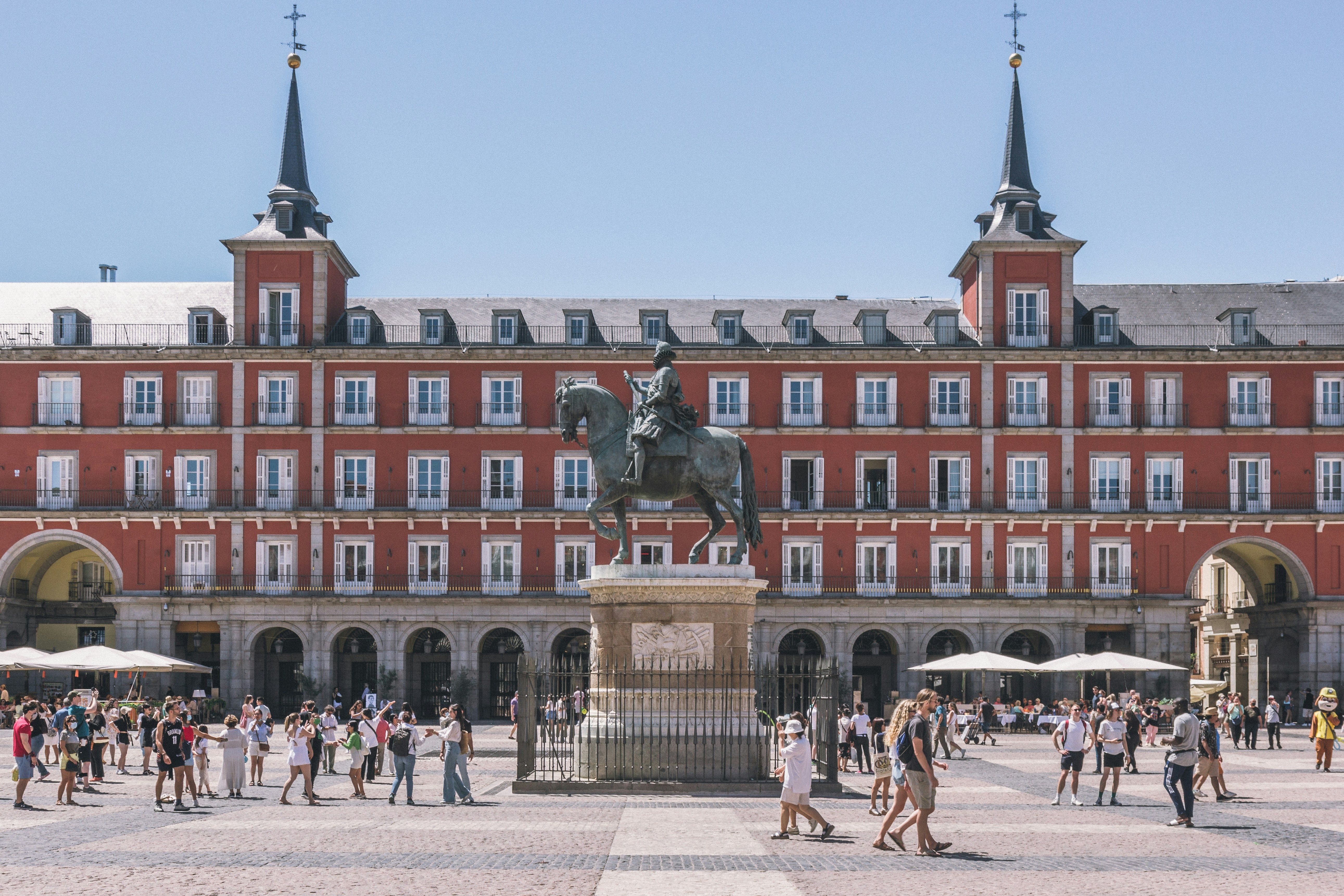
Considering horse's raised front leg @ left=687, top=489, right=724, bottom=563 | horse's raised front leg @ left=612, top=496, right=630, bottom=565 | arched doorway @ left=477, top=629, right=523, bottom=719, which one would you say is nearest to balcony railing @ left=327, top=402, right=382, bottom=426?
arched doorway @ left=477, top=629, right=523, bottom=719

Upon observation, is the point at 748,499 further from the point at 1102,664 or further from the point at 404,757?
the point at 1102,664

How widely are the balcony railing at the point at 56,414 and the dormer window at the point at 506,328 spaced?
54.4 feet

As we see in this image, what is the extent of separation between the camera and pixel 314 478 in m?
59.9

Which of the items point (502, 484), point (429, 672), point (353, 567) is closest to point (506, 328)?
point (502, 484)

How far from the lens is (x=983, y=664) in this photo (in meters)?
48.2

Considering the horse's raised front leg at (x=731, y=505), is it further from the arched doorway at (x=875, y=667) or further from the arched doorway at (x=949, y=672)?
the arched doorway at (x=875, y=667)

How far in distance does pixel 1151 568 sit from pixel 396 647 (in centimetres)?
2918

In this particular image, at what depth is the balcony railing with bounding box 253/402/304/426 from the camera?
60000 millimetres

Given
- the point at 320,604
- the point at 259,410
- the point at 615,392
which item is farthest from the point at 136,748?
the point at 615,392

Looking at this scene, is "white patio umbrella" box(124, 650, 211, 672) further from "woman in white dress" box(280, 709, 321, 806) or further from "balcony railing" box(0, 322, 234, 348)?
"woman in white dress" box(280, 709, 321, 806)

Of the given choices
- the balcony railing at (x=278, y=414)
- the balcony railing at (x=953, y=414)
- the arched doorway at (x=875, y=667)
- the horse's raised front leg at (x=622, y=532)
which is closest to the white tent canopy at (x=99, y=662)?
the balcony railing at (x=278, y=414)

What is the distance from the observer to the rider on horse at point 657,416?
83.6 ft

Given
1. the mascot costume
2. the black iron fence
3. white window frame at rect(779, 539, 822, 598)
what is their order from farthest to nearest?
white window frame at rect(779, 539, 822, 598) → the mascot costume → the black iron fence

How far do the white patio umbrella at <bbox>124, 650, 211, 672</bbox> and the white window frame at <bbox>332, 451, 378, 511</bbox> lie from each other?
871cm
